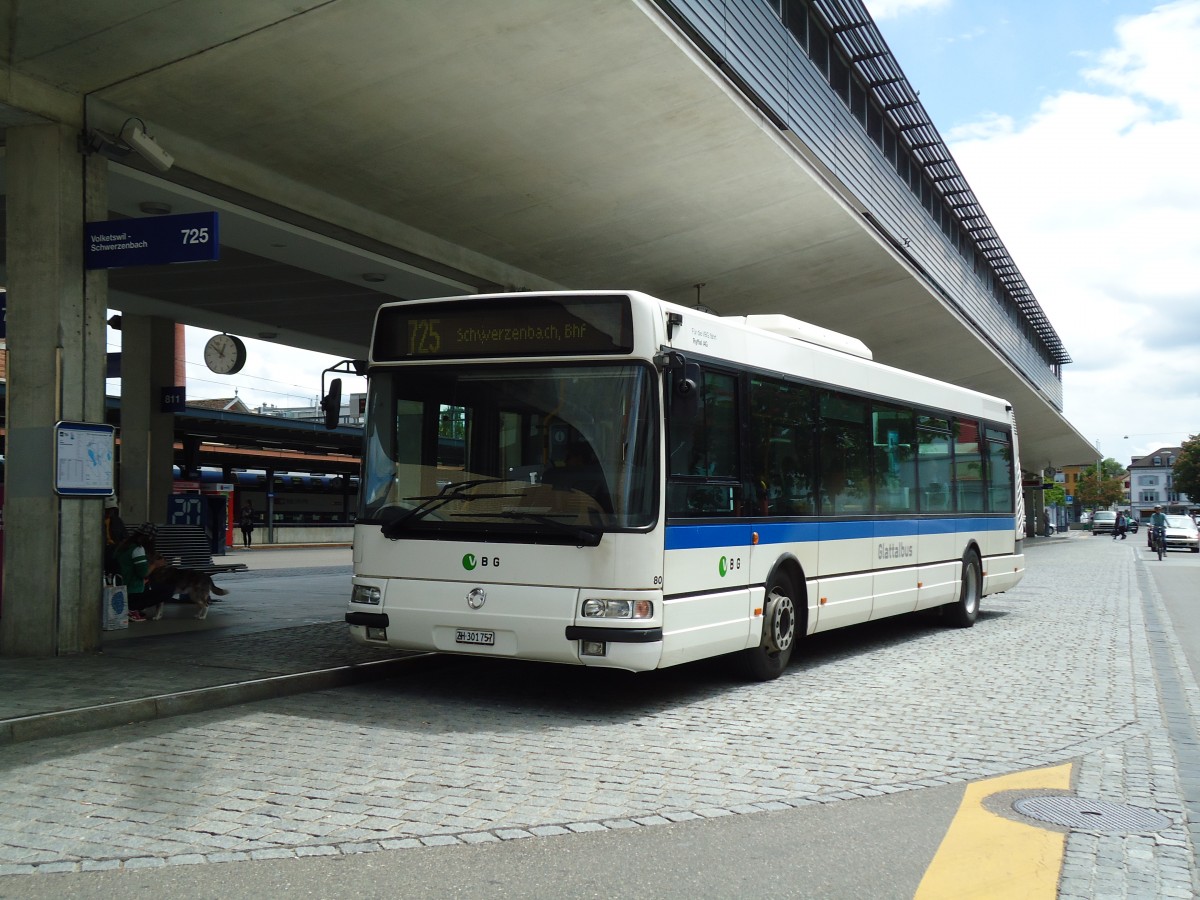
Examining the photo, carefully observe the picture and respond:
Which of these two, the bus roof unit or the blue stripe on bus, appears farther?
the bus roof unit

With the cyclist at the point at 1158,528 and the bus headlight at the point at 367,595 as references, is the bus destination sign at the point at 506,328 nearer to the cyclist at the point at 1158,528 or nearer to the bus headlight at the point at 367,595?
the bus headlight at the point at 367,595

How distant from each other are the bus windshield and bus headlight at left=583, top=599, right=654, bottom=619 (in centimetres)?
45

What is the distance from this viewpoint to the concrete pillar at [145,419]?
21.4m

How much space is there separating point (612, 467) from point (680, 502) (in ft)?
2.24

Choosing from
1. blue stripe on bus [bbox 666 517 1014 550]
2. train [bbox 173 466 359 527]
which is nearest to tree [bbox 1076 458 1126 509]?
train [bbox 173 466 359 527]

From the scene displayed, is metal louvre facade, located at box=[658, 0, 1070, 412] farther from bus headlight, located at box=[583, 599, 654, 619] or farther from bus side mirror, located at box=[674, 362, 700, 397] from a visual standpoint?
bus headlight, located at box=[583, 599, 654, 619]

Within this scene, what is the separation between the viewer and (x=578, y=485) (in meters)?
8.34

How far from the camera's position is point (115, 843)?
16.7 feet

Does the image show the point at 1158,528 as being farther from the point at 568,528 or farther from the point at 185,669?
the point at 185,669

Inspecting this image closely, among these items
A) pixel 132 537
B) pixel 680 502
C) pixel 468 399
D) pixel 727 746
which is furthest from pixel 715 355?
pixel 132 537

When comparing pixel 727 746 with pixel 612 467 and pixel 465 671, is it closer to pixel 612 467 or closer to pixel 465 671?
pixel 612 467

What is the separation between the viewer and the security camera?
10.9 metres

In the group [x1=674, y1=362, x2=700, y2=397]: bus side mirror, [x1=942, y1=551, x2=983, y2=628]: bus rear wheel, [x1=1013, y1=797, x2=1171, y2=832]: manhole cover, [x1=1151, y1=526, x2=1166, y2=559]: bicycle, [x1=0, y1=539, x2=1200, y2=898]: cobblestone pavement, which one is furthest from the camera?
[x1=1151, y1=526, x2=1166, y2=559]: bicycle

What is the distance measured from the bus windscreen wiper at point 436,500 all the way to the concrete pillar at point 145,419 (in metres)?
14.1
